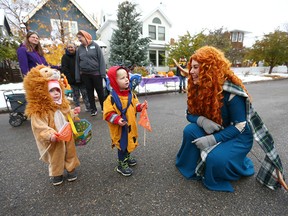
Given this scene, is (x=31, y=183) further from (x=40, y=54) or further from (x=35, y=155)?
(x=40, y=54)

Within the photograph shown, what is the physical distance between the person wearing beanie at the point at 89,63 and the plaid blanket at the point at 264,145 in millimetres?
3402

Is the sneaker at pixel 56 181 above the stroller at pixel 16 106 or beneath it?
beneath

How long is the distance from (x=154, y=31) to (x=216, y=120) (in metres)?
20.5

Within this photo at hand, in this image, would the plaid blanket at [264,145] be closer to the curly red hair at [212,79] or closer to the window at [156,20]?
the curly red hair at [212,79]

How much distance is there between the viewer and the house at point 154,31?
1930 centimetres

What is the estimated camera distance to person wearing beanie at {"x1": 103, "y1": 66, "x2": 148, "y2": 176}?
1910mm

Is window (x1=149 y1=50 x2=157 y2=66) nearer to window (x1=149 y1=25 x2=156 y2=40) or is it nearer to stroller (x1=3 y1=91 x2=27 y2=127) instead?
window (x1=149 y1=25 x2=156 y2=40)

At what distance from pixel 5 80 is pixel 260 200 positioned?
14935mm

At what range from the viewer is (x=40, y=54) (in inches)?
143

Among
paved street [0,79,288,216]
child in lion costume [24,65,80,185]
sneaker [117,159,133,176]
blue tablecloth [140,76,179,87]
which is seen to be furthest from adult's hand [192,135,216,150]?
blue tablecloth [140,76,179,87]

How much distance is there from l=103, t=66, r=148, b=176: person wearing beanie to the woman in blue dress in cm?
69

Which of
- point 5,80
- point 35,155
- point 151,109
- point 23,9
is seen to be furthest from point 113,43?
point 35,155

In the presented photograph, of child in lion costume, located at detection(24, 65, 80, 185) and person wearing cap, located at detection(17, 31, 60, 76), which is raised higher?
person wearing cap, located at detection(17, 31, 60, 76)

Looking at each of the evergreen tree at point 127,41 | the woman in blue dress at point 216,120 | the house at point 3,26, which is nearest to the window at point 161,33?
the evergreen tree at point 127,41
